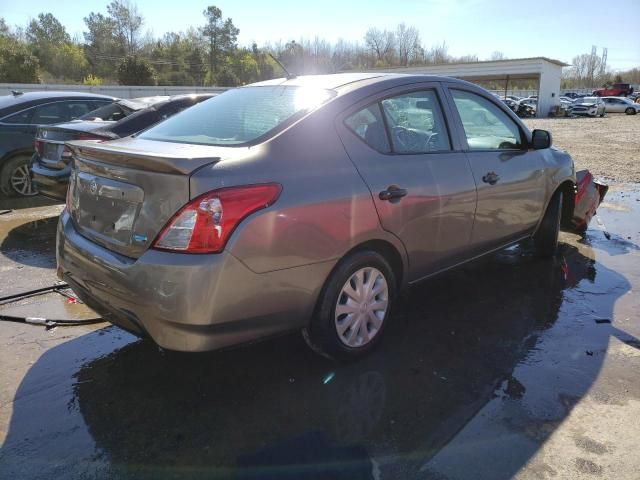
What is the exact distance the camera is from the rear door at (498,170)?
3.90 metres

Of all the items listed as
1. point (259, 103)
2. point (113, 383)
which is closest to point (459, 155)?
point (259, 103)

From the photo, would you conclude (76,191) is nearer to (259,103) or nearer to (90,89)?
(259,103)

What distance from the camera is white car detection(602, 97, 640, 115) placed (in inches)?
1773

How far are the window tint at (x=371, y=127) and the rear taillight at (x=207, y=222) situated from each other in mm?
972

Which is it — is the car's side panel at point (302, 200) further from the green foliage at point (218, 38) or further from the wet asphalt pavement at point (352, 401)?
the green foliage at point (218, 38)

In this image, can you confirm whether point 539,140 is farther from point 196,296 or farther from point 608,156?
point 608,156

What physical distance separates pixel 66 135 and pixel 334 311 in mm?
4990

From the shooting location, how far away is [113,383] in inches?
119

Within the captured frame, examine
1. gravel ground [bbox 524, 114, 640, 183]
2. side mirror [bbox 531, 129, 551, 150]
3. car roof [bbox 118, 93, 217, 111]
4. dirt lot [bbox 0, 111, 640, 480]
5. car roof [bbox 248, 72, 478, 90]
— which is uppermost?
car roof [bbox 248, 72, 478, 90]

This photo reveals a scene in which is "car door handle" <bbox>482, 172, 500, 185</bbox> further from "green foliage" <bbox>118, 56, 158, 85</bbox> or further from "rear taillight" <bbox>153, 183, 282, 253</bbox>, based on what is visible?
"green foliage" <bbox>118, 56, 158, 85</bbox>

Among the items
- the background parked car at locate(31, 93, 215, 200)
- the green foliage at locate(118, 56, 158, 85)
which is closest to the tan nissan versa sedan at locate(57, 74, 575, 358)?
the background parked car at locate(31, 93, 215, 200)

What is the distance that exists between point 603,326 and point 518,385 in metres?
1.26

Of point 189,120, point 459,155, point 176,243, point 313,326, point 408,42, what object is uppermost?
point 408,42

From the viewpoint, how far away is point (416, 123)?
11.8 ft
